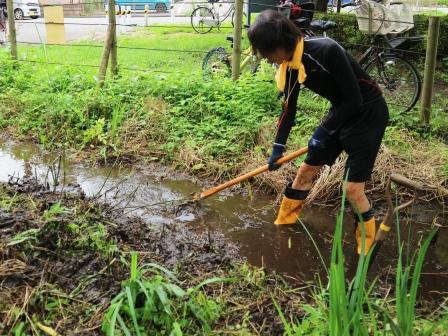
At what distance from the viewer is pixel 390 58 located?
581 centimetres

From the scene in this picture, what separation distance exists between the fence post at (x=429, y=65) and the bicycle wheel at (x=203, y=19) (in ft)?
31.8

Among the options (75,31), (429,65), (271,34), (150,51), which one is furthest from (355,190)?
(75,31)

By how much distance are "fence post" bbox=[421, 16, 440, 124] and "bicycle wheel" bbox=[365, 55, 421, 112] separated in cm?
49

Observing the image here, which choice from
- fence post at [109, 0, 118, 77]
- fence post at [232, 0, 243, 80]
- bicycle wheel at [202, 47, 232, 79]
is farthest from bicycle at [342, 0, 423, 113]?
fence post at [109, 0, 118, 77]

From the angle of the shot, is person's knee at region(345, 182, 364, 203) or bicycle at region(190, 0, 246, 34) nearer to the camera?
person's knee at region(345, 182, 364, 203)

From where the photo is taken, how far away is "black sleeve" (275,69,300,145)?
10.6ft

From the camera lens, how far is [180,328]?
7.58 ft

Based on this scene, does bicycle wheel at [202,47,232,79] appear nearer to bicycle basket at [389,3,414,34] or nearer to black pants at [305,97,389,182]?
bicycle basket at [389,3,414,34]

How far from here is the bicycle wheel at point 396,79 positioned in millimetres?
5719

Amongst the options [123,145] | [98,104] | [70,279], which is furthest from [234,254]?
[98,104]

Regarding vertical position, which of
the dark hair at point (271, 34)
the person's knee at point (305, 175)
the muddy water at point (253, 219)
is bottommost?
the muddy water at point (253, 219)

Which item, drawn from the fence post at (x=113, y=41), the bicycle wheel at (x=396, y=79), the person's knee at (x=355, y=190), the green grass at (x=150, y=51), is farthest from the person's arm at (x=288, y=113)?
the green grass at (x=150, y=51)

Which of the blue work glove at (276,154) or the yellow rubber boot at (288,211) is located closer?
the blue work glove at (276,154)

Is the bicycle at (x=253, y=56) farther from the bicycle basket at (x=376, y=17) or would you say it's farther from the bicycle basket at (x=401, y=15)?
the bicycle basket at (x=401, y=15)
